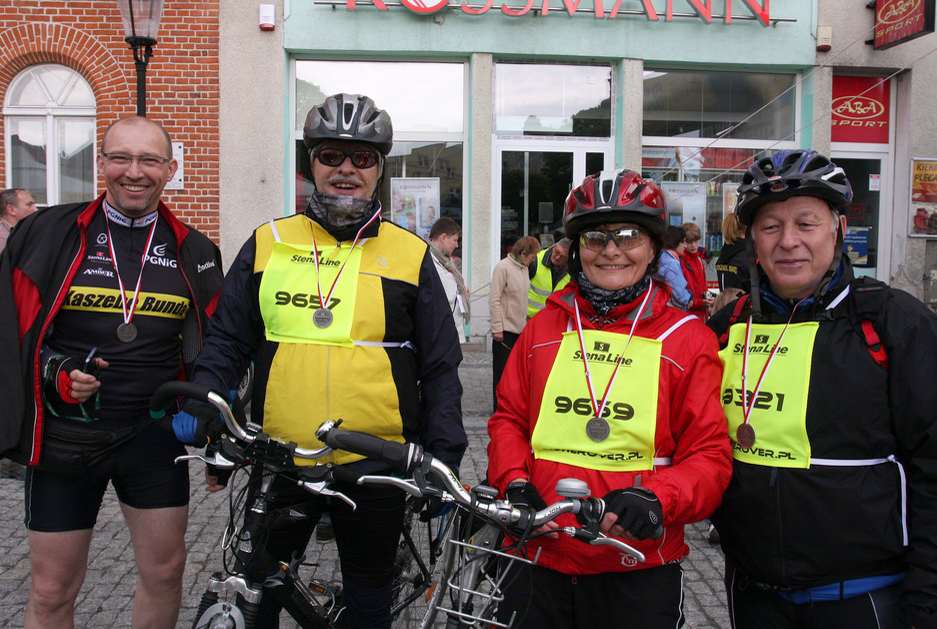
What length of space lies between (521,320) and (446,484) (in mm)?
6103

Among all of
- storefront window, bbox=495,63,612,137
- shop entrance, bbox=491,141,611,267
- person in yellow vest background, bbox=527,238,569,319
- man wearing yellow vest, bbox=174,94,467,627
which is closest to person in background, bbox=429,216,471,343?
person in yellow vest background, bbox=527,238,569,319

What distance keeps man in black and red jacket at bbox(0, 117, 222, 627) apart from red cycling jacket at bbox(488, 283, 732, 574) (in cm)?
129

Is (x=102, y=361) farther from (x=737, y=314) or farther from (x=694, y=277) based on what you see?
(x=694, y=277)

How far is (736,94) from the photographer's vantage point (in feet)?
37.2

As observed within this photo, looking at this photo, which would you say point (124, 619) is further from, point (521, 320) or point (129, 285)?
point (521, 320)

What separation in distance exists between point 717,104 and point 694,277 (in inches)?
179

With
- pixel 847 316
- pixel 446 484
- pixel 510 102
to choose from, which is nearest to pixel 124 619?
pixel 446 484

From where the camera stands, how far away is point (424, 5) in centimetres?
1025

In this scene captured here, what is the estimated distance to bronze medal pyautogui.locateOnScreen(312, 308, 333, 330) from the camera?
8.34 feet

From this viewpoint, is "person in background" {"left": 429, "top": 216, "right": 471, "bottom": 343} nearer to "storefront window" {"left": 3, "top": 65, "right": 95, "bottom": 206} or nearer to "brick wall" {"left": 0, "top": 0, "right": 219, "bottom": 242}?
"brick wall" {"left": 0, "top": 0, "right": 219, "bottom": 242}

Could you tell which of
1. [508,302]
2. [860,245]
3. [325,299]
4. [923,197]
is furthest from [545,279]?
[923,197]

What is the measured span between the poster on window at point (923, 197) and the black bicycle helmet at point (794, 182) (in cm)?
1042

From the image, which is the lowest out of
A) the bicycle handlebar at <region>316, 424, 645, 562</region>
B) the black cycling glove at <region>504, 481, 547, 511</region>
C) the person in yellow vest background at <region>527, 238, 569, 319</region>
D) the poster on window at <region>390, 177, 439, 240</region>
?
the black cycling glove at <region>504, 481, 547, 511</region>

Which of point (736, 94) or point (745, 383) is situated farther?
point (736, 94)
